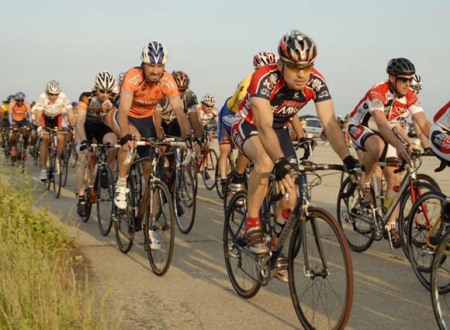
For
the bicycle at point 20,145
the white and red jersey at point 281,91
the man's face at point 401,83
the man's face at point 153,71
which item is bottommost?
the bicycle at point 20,145

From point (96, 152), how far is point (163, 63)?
2447 millimetres

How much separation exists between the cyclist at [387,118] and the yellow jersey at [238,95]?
155 cm

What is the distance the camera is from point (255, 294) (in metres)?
5.16

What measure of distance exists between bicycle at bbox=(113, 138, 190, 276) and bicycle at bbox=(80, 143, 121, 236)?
588 millimetres

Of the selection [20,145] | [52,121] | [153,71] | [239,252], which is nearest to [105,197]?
[153,71]

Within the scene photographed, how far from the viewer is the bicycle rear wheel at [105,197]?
7.79 meters

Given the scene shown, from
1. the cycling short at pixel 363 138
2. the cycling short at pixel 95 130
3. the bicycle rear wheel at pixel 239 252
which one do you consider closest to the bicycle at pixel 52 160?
the cycling short at pixel 95 130

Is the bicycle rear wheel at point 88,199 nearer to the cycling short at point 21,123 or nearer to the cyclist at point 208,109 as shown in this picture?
the cyclist at point 208,109

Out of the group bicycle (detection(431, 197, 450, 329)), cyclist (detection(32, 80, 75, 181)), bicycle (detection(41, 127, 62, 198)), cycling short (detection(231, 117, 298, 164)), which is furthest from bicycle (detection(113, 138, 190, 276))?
cyclist (detection(32, 80, 75, 181))

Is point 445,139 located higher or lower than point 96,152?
higher

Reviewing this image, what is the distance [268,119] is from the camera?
476 cm

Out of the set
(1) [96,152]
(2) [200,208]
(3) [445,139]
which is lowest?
(2) [200,208]

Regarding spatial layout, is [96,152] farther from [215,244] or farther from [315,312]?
[315,312]

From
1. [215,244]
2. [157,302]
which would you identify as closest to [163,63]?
[215,244]
